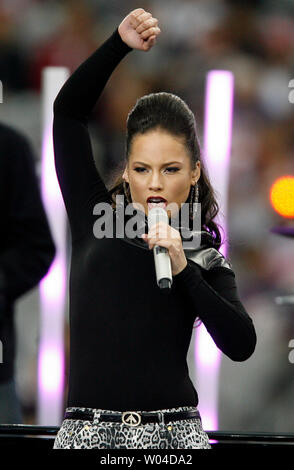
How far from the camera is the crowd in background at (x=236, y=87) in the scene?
3.36 meters

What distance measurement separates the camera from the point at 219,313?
1439 millimetres

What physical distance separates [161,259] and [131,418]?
263mm

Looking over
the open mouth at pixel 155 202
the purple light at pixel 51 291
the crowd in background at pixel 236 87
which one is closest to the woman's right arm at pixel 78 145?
the open mouth at pixel 155 202

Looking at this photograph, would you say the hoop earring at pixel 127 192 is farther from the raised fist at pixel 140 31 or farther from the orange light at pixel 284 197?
the orange light at pixel 284 197

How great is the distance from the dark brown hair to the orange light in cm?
136

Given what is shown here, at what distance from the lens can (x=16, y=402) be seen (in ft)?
6.42

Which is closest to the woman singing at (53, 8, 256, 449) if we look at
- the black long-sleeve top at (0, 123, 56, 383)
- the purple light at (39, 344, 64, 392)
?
the black long-sleeve top at (0, 123, 56, 383)

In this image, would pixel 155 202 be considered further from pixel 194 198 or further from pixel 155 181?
pixel 194 198

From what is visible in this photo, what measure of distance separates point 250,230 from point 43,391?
1.02 metres

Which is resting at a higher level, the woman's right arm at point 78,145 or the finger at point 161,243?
the woman's right arm at point 78,145

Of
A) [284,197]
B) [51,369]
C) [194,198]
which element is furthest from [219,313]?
[284,197]

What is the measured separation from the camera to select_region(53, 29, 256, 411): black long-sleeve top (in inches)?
56.9

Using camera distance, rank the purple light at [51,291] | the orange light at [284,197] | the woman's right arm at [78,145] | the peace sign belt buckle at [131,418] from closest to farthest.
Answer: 1. the peace sign belt buckle at [131,418]
2. the woman's right arm at [78,145]
3. the purple light at [51,291]
4. the orange light at [284,197]
